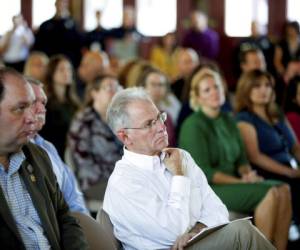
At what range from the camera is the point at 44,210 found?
270 centimetres

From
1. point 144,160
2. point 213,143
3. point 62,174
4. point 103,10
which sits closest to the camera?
point 144,160

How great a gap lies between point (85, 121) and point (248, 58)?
10.3 ft

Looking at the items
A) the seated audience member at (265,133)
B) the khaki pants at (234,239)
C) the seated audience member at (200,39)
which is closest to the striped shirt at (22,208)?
the khaki pants at (234,239)

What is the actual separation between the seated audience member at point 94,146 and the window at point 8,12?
5871 mm

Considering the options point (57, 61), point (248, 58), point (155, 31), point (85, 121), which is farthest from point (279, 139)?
point (155, 31)

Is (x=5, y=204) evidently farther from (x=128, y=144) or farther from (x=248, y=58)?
(x=248, y=58)

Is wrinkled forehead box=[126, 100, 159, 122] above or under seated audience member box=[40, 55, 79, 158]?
above

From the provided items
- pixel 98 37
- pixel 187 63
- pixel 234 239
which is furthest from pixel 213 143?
pixel 98 37

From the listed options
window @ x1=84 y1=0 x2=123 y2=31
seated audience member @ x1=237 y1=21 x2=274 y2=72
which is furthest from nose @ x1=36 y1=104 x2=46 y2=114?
window @ x1=84 y1=0 x2=123 y2=31

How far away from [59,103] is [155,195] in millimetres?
3035

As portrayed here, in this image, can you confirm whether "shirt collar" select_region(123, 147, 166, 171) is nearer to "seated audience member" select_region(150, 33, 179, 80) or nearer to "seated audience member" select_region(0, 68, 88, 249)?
"seated audience member" select_region(0, 68, 88, 249)

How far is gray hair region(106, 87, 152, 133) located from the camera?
3061mm

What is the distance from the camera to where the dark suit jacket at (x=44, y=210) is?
2559 mm

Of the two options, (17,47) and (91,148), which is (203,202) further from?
(17,47)
